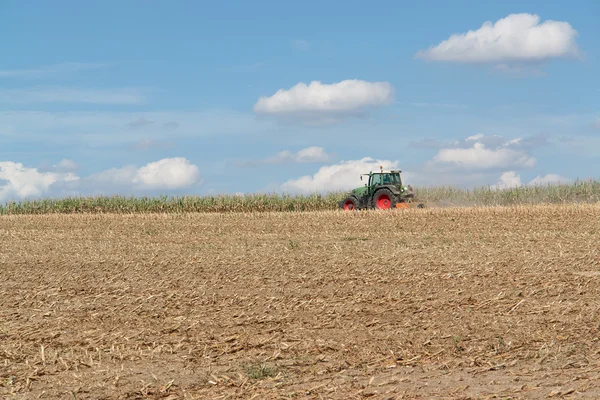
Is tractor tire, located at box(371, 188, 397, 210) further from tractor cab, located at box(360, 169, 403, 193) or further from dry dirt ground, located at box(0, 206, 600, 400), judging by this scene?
dry dirt ground, located at box(0, 206, 600, 400)

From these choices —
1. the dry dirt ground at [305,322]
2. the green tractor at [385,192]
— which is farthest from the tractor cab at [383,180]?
the dry dirt ground at [305,322]

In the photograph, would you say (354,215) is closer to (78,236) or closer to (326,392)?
(78,236)

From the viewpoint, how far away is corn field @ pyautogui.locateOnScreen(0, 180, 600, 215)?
137 ft

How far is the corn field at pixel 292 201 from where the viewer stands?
137 feet

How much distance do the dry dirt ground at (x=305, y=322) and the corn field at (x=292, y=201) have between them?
2032 cm

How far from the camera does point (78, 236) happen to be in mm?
28844

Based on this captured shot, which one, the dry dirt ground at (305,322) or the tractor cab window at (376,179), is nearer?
the dry dirt ground at (305,322)

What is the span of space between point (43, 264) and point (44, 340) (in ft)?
28.4

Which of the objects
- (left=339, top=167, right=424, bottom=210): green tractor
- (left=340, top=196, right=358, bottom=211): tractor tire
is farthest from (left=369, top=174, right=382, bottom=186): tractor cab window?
(left=340, top=196, right=358, bottom=211): tractor tire

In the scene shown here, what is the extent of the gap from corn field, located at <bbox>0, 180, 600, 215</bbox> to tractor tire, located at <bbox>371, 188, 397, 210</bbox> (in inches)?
416

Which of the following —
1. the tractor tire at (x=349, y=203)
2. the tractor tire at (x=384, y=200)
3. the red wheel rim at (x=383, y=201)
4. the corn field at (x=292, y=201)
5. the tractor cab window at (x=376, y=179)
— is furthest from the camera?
the corn field at (x=292, y=201)

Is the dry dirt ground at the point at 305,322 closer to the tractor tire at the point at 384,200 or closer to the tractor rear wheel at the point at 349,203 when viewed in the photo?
the tractor tire at the point at 384,200

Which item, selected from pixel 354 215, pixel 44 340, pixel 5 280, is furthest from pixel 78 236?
pixel 44 340

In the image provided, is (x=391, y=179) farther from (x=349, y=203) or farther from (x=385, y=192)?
(x=349, y=203)
